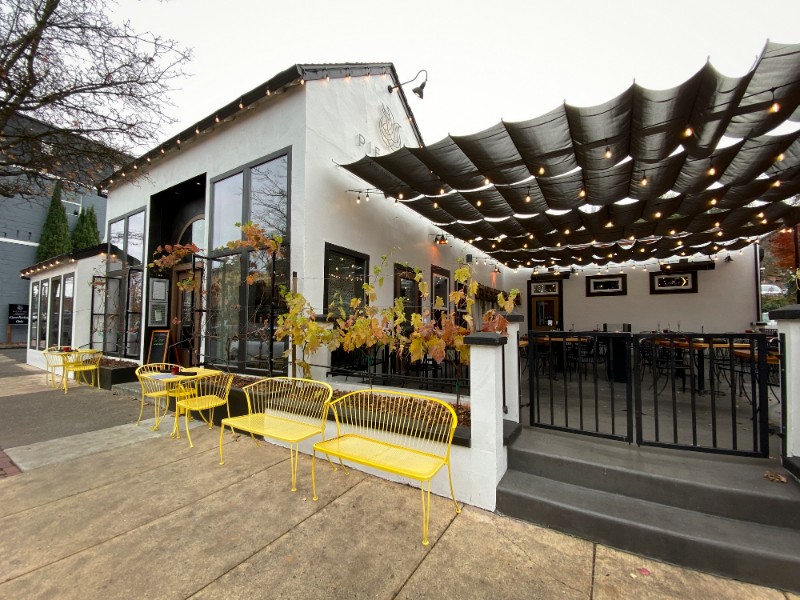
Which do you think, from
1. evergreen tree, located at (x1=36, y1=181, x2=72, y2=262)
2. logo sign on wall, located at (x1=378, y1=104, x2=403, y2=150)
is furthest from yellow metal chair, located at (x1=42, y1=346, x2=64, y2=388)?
evergreen tree, located at (x1=36, y1=181, x2=72, y2=262)

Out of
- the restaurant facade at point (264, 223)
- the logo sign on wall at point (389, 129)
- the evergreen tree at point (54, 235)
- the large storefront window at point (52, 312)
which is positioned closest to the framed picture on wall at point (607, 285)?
the restaurant facade at point (264, 223)

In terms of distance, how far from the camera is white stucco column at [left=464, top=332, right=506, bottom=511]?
249 centimetres

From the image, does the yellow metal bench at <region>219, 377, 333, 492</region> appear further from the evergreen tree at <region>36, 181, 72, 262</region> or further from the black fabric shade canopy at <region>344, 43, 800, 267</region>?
the evergreen tree at <region>36, 181, 72, 262</region>

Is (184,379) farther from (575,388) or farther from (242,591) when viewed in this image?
(575,388)

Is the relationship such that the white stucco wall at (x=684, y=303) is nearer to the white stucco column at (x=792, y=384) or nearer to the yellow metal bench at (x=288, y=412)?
the white stucco column at (x=792, y=384)

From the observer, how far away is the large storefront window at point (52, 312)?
9.09m

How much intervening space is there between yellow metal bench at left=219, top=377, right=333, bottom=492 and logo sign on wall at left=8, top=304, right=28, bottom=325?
21.2 metres

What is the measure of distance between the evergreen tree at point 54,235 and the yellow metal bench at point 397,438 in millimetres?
22544

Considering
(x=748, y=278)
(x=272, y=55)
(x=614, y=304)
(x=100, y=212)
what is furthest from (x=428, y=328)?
(x=100, y=212)

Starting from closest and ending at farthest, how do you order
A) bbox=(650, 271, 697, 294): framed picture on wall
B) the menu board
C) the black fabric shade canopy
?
the black fabric shade canopy < the menu board < bbox=(650, 271, 697, 294): framed picture on wall

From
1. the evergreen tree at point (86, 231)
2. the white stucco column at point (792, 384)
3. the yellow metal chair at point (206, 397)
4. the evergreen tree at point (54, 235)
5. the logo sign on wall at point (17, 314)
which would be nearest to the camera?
the white stucco column at point (792, 384)

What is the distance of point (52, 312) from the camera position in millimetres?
9727

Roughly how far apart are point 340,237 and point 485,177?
2.48m

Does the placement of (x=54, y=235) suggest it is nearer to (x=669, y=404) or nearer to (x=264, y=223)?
(x=264, y=223)
